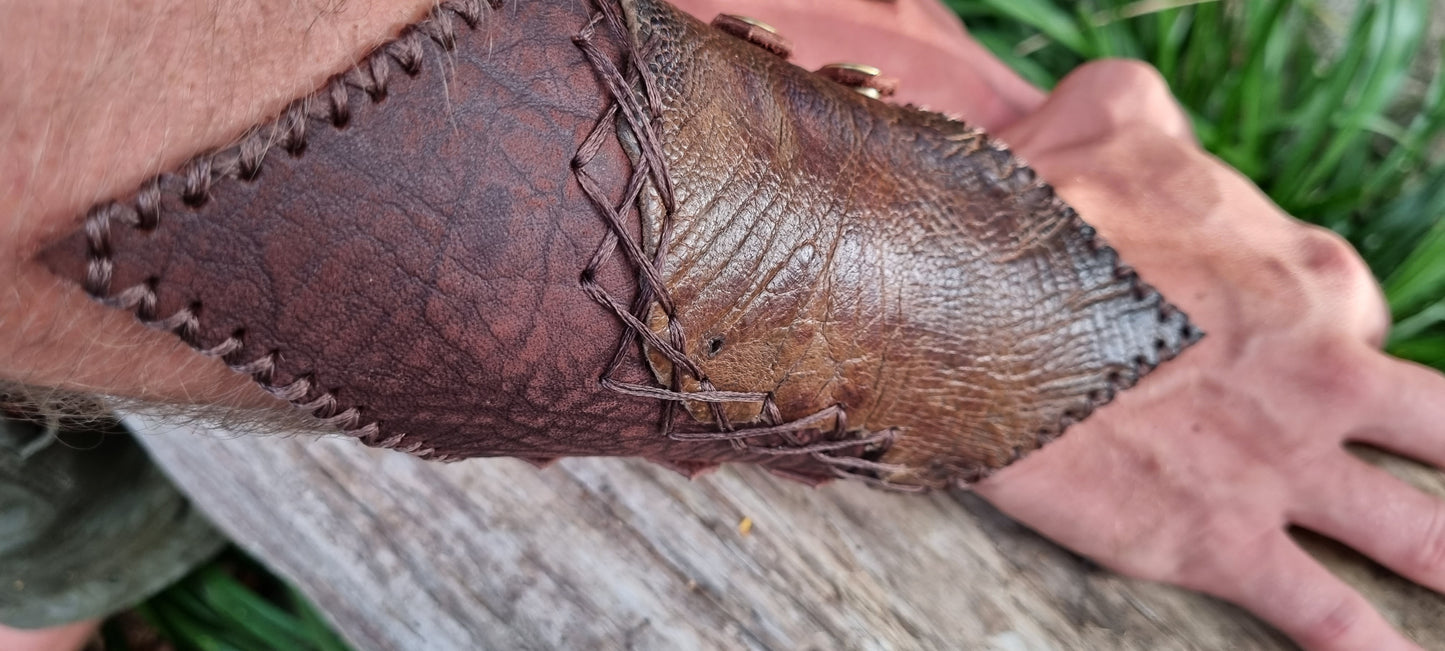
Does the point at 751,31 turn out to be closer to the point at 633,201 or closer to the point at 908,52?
the point at 633,201

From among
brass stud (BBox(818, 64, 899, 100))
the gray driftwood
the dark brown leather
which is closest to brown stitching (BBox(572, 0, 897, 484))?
the dark brown leather

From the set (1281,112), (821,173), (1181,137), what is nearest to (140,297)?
(821,173)

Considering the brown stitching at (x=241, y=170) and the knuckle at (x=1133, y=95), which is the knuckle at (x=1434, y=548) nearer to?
the knuckle at (x=1133, y=95)

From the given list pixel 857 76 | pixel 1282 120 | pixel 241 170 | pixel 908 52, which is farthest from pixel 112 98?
pixel 1282 120

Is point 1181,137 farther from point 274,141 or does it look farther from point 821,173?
point 274,141

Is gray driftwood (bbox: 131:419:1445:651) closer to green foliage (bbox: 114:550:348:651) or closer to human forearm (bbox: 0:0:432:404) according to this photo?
human forearm (bbox: 0:0:432:404)

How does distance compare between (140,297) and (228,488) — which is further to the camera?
(228,488)
